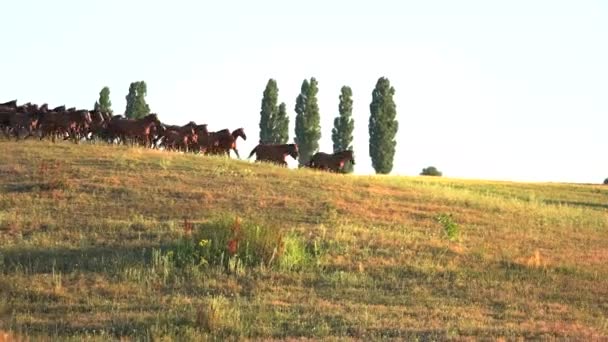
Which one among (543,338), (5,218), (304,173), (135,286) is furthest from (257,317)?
(304,173)

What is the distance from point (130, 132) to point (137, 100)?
5236 centimetres

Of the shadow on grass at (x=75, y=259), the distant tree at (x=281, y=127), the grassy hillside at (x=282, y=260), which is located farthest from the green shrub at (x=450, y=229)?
the distant tree at (x=281, y=127)

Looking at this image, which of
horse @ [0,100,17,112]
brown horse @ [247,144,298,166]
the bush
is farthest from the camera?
brown horse @ [247,144,298,166]

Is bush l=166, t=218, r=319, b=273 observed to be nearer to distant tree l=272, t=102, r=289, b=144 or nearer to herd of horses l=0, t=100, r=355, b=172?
herd of horses l=0, t=100, r=355, b=172

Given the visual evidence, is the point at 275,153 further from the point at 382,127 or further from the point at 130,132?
the point at 382,127

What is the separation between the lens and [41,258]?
19.3 metres

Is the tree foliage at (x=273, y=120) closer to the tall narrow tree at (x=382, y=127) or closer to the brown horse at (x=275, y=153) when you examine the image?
the tall narrow tree at (x=382, y=127)

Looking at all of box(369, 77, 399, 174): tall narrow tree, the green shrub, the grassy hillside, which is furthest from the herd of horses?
box(369, 77, 399, 174): tall narrow tree

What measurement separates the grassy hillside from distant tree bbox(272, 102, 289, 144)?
183 feet

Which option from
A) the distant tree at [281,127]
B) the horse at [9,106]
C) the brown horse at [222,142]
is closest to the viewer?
the horse at [9,106]

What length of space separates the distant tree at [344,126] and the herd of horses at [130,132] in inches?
1805

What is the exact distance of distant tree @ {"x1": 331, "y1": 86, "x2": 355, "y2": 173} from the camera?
8819 cm

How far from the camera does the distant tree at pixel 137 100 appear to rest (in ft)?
293

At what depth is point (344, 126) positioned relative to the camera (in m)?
89.1
